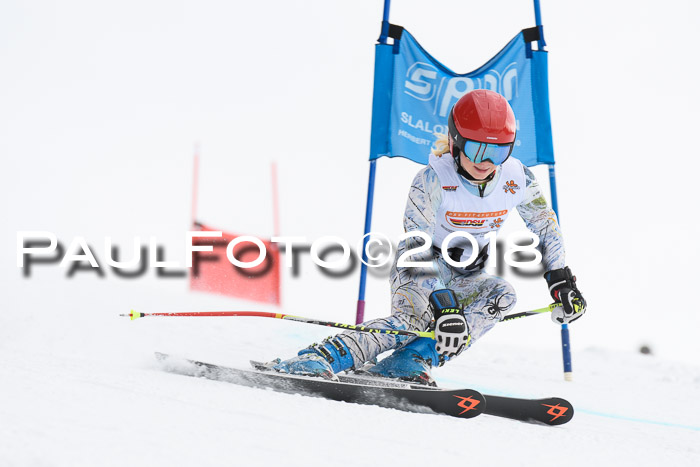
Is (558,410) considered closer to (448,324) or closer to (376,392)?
(448,324)

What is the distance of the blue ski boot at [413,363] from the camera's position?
10.3ft

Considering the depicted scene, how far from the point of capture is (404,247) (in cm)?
339

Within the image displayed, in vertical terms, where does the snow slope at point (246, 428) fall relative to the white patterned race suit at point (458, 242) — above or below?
below

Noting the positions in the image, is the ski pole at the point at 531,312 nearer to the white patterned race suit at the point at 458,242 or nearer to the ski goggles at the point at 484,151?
the white patterned race suit at the point at 458,242

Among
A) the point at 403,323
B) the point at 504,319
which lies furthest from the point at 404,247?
the point at 504,319

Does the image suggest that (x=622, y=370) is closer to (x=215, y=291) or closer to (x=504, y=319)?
(x=504, y=319)

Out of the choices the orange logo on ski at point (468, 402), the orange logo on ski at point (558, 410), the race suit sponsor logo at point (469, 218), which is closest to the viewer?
the orange logo on ski at point (468, 402)

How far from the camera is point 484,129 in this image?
320 centimetres

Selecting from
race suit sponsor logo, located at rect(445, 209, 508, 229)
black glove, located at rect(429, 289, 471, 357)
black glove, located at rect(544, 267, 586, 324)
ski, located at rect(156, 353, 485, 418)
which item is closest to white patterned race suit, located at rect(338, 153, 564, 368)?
race suit sponsor logo, located at rect(445, 209, 508, 229)

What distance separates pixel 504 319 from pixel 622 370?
3343 mm

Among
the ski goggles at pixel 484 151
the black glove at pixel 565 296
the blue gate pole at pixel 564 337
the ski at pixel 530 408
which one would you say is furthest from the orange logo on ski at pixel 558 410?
the blue gate pole at pixel 564 337

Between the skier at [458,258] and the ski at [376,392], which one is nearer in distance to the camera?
the ski at [376,392]

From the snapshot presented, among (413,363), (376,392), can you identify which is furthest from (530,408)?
(376,392)

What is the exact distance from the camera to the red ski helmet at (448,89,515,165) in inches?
126
